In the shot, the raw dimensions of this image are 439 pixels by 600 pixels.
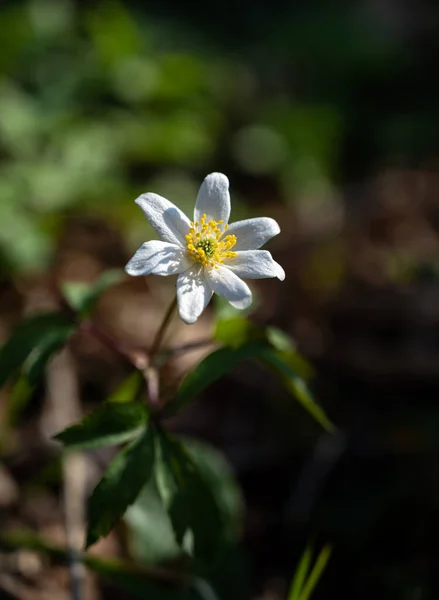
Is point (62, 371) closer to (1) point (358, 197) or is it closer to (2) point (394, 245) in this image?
(2) point (394, 245)

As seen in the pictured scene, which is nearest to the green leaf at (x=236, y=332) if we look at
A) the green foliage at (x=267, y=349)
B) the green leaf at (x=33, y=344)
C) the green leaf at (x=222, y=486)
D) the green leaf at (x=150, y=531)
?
the green foliage at (x=267, y=349)

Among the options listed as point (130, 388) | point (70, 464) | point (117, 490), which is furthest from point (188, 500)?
point (70, 464)

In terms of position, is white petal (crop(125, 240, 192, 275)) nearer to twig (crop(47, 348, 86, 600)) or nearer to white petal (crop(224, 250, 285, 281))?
white petal (crop(224, 250, 285, 281))

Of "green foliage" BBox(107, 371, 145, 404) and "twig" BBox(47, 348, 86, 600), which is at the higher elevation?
"green foliage" BBox(107, 371, 145, 404)

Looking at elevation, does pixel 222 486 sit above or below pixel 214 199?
below

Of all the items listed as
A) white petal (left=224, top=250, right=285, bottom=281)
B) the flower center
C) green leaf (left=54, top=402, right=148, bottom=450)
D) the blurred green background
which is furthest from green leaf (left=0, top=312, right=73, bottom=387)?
the blurred green background

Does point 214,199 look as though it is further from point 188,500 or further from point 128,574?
point 128,574
